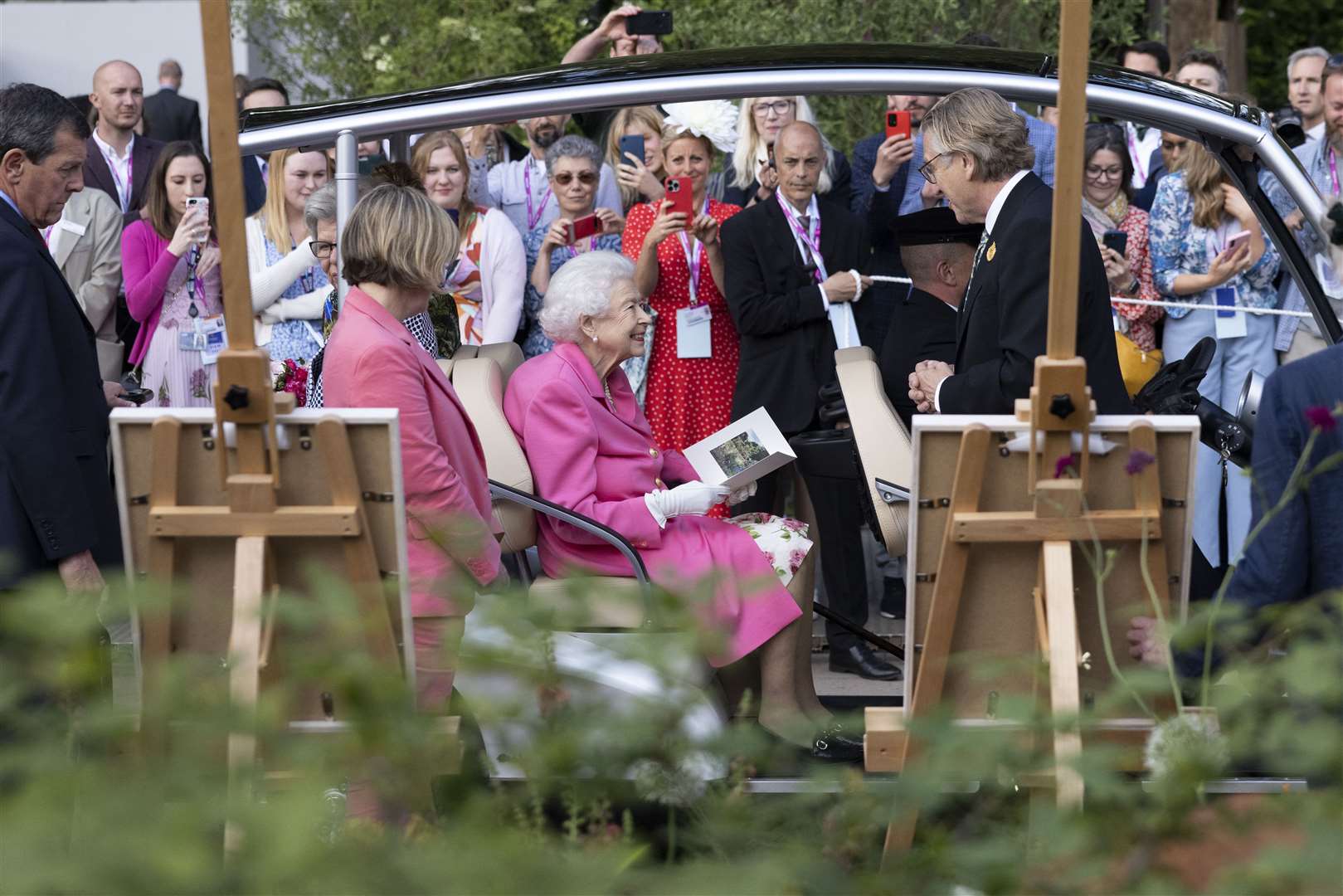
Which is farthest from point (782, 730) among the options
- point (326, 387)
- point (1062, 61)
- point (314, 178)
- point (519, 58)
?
point (519, 58)

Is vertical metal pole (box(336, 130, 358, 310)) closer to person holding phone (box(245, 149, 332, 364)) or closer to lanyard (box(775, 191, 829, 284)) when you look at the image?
person holding phone (box(245, 149, 332, 364))

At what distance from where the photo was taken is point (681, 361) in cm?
652

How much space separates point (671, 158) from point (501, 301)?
91 centimetres

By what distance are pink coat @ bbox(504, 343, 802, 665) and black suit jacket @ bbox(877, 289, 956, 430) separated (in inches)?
27.0

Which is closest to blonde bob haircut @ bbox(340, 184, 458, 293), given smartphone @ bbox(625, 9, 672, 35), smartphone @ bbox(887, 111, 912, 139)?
smartphone @ bbox(625, 9, 672, 35)

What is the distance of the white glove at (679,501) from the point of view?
4562 mm

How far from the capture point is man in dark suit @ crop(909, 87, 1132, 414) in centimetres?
389

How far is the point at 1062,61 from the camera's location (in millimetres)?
2895

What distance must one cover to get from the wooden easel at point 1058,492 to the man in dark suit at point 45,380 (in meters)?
1.82

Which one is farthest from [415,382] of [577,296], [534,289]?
[534,289]

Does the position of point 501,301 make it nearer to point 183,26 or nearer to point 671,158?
point 671,158

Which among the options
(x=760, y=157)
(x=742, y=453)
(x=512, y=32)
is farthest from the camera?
(x=512, y=32)

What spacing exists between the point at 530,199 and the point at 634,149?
53 centimetres

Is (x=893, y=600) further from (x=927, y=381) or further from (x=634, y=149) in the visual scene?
(x=927, y=381)
